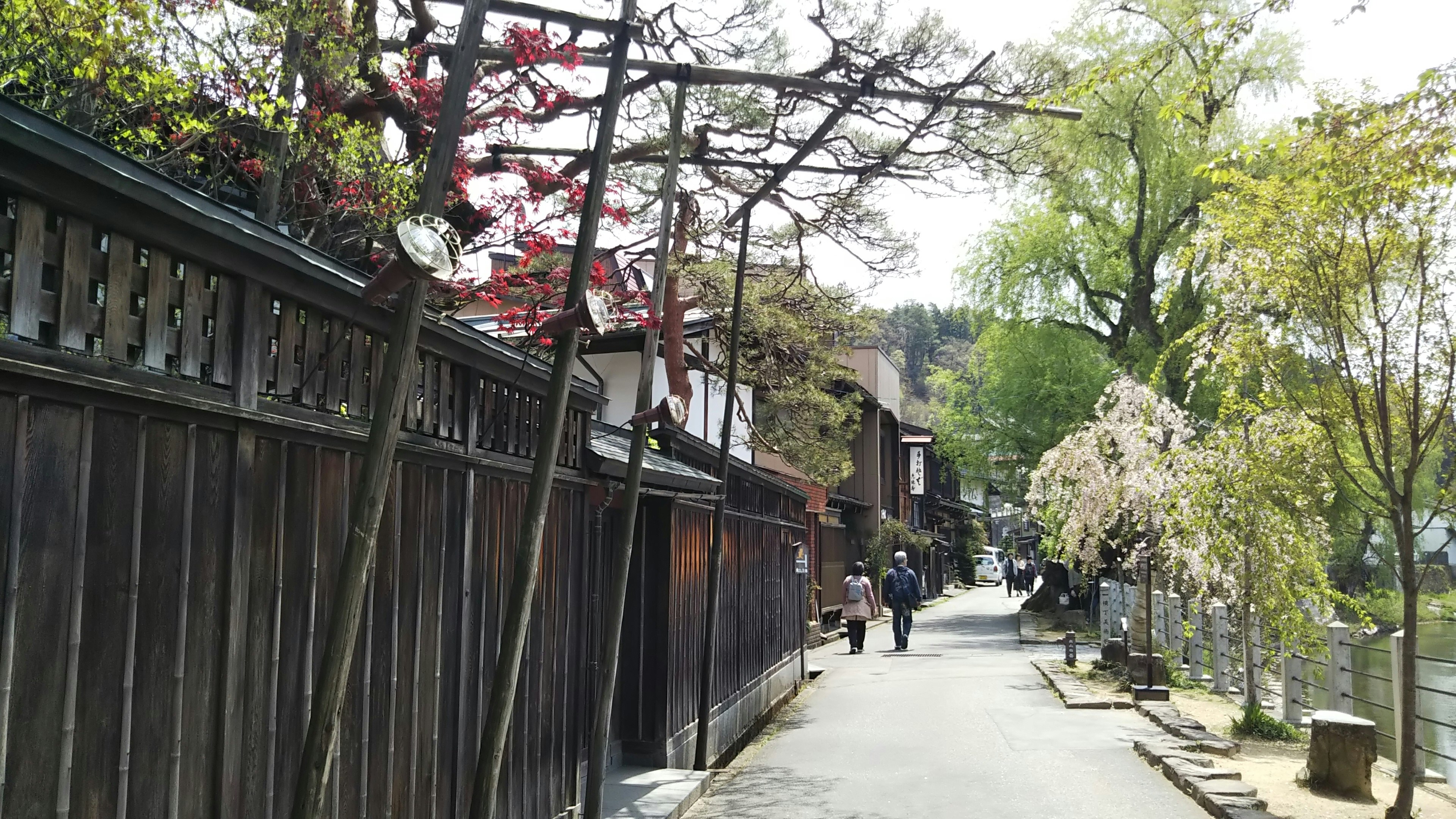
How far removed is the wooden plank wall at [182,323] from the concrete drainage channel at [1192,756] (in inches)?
266

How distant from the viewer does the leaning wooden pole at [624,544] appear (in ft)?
24.7

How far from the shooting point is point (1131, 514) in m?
20.8

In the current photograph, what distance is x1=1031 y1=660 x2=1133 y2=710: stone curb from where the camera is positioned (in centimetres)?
1523

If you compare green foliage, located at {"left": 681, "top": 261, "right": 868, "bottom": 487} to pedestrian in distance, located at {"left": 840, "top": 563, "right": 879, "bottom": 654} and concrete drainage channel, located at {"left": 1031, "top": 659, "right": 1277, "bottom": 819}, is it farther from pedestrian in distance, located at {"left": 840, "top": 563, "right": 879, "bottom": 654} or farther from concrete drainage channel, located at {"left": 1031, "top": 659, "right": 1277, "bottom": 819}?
concrete drainage channel, located at {"left": 1031, "top": 659, "right": 1277, "bottom": 819}

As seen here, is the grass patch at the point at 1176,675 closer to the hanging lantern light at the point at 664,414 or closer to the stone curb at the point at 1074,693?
the stone curb at the point at 1074,693

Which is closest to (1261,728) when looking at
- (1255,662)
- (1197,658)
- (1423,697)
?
(1255,662)

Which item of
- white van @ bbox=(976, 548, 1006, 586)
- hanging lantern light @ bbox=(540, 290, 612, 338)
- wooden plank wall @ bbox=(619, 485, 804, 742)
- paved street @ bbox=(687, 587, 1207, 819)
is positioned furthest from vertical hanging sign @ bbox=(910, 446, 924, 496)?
hanging lantern light @ bbox=(540, 290, 612, 338)

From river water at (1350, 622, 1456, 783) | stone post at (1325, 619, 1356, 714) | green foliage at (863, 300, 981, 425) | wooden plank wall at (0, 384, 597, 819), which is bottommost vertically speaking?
river water at (1350, 622, 1456, 783)

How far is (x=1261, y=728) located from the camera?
41.7 ft

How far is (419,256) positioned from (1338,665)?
11.7m

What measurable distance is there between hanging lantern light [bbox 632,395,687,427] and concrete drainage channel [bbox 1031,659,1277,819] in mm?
4998

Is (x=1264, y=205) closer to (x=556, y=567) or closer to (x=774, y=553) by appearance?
(x=556, y=567)

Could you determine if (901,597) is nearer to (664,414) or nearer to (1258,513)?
(1258,513)

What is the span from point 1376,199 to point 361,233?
7.44 m
